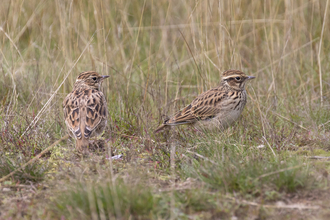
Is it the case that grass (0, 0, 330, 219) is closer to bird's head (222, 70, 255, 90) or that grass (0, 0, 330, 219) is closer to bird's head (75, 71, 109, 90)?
bird's head (222, 70, 255, 90)

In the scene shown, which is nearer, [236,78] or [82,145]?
[82,145]

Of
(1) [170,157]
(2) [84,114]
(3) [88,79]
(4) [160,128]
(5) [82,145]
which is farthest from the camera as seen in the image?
(3) [88,79]

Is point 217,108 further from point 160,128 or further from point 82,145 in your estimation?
point 82,145

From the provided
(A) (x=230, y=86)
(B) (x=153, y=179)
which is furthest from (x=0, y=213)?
(A) (x=230, y=86)

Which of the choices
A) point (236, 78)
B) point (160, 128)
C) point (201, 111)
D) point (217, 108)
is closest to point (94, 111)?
point (160, 128)

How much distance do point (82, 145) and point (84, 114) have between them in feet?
1.95

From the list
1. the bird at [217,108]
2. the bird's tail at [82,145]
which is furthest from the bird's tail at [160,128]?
the bird's tail at [82,145]

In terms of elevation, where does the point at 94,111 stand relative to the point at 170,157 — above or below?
above

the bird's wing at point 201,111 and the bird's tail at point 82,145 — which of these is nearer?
the bird's tail at point 82,145

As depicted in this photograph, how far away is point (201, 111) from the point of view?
22.4 ft

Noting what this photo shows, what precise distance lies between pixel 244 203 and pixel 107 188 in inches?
53.0

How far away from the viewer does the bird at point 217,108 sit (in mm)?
6693

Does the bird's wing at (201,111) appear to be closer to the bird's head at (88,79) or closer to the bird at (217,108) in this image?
the bird at (217,108)

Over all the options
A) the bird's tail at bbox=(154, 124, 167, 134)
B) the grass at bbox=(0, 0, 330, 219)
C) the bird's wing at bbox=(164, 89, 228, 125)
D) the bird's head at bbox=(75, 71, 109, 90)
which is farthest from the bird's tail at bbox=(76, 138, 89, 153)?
the bird's head at bbox=(75, 71, 109, 90)
